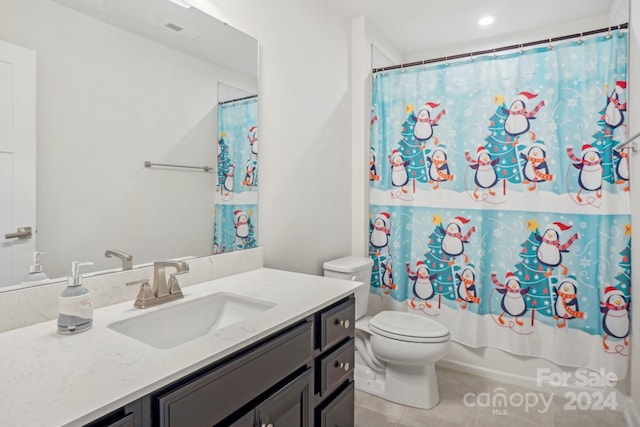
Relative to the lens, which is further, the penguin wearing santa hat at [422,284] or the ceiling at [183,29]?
the penguin wearing santa hat at [422,284]

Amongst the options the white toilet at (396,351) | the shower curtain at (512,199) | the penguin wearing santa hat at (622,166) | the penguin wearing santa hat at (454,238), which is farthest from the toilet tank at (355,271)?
the penguin wearing santa hat at (622,166)

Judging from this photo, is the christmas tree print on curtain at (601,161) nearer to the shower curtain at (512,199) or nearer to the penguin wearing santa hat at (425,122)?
the shower curtain at (512,199)

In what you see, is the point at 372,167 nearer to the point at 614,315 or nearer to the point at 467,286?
the point at 467,286

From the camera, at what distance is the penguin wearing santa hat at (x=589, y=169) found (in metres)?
2.05

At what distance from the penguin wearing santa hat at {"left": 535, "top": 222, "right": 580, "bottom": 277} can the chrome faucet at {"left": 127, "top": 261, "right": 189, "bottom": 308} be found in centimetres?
205


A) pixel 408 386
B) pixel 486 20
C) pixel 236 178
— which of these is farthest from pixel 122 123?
pixel 486 20

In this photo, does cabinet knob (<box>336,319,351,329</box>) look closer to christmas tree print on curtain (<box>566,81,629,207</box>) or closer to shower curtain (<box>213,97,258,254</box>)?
shower curtain (<box>213,97,258,254</box>)

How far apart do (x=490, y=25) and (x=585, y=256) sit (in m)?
1.83

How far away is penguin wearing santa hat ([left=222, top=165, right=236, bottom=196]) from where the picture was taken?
5.55 feet

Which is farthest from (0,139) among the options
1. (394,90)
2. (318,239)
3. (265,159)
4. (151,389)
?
(394,90)

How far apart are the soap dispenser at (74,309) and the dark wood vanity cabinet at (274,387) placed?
40 cm

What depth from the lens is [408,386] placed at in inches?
82.8

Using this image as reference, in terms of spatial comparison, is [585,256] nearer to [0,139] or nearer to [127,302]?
[127,302]

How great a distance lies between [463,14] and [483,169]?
3.81ft
